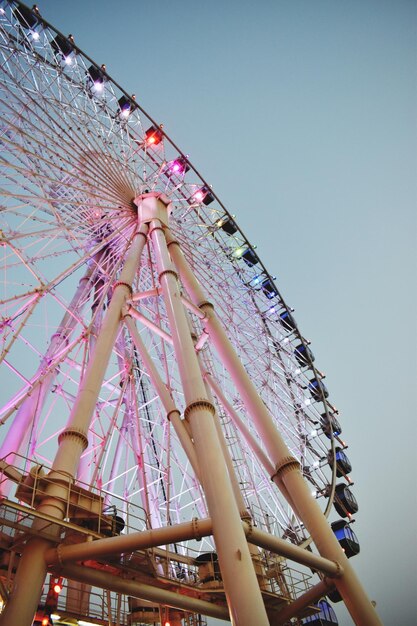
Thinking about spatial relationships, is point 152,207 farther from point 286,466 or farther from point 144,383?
point 144,383

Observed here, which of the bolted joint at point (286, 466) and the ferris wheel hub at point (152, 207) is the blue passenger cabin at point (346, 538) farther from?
the ferris wheel hub at point (152, 207)

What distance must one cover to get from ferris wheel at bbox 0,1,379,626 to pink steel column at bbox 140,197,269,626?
0.07 ft

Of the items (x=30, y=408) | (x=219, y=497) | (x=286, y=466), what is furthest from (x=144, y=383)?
(x=219, y=497)

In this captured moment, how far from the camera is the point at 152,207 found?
526 inches

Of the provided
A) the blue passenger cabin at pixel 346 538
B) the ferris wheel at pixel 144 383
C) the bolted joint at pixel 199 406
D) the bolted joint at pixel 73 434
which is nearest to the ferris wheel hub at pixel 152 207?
the ferris wheel at pixel 144 383

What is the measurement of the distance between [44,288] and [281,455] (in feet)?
24.1

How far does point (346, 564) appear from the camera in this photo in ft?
24.7

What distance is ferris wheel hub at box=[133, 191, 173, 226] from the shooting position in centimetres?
1297

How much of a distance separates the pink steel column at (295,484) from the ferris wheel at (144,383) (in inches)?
1.4

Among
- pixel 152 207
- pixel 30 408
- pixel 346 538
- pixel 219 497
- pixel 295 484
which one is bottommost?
pixel 219 497

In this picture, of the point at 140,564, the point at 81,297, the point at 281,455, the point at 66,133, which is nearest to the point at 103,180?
→ the point at 66,133

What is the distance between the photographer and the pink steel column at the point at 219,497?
5152mm

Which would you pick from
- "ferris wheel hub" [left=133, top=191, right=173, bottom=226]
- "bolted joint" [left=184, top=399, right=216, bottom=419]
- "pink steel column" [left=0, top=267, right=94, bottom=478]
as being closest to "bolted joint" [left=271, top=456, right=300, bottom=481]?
"bolted joint" [left=184, top=399, right=216, bottom=419]

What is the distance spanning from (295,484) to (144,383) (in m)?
12.1
